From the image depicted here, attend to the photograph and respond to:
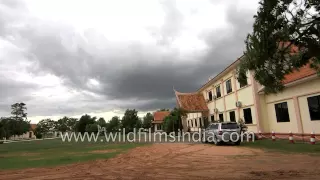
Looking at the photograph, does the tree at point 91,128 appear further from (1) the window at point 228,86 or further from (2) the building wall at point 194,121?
(1) the window at point 228,86

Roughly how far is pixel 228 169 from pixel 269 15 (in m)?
5.36

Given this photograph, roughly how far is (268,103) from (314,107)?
5.84 meters

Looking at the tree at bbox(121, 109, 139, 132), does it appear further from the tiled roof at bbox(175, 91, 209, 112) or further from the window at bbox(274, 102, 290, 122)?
the window at bbox(274, 102, 290, 122)

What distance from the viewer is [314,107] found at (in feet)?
56.9

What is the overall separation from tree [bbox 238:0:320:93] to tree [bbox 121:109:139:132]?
2279 inches

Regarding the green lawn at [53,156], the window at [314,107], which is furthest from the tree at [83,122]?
the window at [314,107]

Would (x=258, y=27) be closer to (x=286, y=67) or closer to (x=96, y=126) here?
A: (x=286, y=67)

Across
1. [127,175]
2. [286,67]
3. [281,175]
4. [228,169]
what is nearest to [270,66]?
[286,67]

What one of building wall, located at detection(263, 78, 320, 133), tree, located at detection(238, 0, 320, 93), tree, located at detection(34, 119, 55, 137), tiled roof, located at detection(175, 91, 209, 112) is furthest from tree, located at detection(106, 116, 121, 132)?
tree, located at detection(238, 0, 320, 93)

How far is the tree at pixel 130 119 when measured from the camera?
6444 centimetres

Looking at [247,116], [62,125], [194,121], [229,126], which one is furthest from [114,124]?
[62,125]

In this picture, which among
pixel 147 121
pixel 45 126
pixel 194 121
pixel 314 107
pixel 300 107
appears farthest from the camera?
pixel 45 126

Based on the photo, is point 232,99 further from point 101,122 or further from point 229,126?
point 101,122

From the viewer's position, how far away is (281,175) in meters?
8.07
